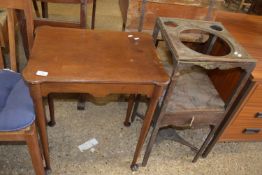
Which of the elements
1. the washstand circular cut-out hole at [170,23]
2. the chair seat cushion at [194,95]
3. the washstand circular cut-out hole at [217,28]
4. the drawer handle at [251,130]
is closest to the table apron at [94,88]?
the chair seat cushion at [194,95]

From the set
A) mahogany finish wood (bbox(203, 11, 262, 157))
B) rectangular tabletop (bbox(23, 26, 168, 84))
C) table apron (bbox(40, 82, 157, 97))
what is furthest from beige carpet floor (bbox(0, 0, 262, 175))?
table apron (bbox(40, 82, 157, 97))

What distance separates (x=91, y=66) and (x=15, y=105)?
1.18ft

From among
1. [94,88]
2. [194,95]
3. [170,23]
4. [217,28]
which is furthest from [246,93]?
[94,88]

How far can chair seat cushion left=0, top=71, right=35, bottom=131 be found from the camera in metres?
0.96

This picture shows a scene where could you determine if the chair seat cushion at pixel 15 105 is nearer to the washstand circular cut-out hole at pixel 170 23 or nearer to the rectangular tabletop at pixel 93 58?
the rectangular tabletop at pixel 93 58

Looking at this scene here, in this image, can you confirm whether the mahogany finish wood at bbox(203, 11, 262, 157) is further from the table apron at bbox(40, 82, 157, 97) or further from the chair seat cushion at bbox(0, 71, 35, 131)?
the chair seat cushion at bbox(0, 71, 35, 131)

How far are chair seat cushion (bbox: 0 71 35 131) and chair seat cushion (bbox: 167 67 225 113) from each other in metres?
0.63

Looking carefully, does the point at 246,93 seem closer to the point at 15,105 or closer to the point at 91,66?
the point at 91,66

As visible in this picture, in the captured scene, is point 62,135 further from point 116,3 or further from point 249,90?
point 116,3

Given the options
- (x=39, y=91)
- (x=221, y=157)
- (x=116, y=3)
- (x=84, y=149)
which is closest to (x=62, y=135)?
(x=84, y=149)

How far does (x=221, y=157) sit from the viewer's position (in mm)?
1609

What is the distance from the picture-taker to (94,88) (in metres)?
0.97

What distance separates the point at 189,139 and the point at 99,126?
624mm

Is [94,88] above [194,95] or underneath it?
above
